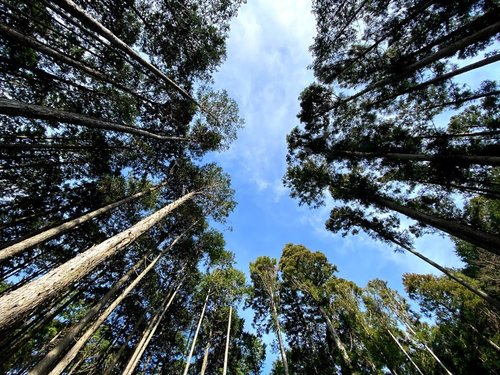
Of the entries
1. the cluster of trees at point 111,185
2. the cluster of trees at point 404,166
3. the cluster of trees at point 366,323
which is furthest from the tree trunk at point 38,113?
the cluster of trees at point 366,323

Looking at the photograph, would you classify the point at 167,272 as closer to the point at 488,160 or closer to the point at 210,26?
the point at 210,26

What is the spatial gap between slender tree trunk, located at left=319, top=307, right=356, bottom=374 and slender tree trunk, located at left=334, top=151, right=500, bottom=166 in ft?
33.3

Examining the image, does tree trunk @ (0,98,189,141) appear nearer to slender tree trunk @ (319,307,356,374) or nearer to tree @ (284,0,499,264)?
tree @ (284,0,499,264)

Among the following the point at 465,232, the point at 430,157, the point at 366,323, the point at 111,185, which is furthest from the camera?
the point at 366,323

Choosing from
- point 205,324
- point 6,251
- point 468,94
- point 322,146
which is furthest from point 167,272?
point 468,94

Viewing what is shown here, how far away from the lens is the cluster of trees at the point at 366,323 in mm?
11312

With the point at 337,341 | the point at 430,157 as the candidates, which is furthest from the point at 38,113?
the point at 337,341

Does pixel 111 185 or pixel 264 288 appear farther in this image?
pixel 264 288

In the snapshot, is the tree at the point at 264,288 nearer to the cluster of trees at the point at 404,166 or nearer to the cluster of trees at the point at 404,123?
the cluster of trees at the point at 404,166

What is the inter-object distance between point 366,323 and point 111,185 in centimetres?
1659

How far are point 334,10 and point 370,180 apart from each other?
24.9 feet

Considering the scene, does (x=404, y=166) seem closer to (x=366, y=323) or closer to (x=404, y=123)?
(x=404, y=123)

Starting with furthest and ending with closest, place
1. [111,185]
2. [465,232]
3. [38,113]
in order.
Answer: [111,185], [465,232], [38,113]

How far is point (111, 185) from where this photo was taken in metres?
12.0
